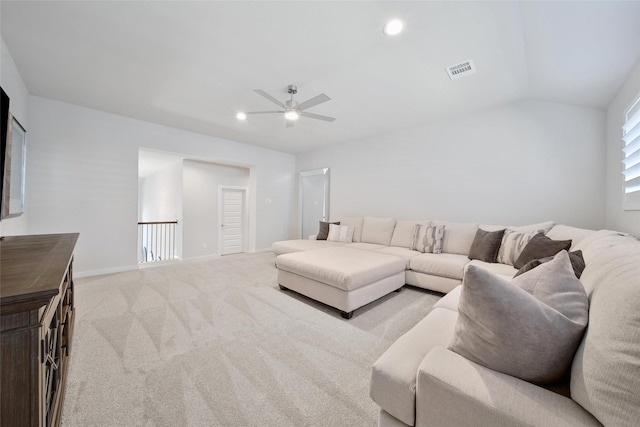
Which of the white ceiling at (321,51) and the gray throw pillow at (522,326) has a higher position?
the white ceiling at (321,51)

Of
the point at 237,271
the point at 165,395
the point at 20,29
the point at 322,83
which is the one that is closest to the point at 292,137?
the point at 322,83

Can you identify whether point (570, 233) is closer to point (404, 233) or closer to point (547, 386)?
point (404, 233)

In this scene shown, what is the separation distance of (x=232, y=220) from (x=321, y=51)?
4.98 meters

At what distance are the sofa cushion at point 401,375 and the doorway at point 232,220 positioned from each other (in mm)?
5645

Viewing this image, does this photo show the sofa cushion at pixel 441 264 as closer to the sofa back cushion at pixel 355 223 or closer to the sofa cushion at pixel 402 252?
the sofa cushion at pixel 402 252

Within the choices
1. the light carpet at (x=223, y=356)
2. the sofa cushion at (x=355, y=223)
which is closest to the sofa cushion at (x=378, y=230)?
the sofa cushion at (x=355, y=223)

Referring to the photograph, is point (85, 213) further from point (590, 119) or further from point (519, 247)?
point (590, 119)

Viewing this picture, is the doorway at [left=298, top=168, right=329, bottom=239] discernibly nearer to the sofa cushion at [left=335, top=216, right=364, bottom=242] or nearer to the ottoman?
the sofa cushion at [left=335, top=216, right=364, bottom=242]

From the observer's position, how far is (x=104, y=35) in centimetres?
210

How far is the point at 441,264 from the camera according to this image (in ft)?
9.93

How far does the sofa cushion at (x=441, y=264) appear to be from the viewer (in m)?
2.92

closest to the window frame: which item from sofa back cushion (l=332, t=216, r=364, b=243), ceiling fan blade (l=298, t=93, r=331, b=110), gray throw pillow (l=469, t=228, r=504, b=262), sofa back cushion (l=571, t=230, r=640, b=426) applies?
gray throw pillow (l=469, t=228, r=504, b=262)

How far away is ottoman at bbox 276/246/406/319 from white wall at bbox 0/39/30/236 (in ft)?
9.60

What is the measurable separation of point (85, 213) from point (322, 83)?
Answer: 4147 millimetres
